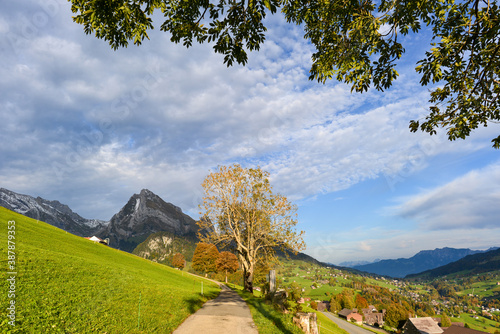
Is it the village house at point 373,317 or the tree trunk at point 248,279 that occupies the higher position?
the tree trunk at point 248,279

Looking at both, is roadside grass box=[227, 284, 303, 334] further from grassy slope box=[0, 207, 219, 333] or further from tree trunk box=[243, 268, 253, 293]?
tree trunk box=[243, 268, 253, 293]

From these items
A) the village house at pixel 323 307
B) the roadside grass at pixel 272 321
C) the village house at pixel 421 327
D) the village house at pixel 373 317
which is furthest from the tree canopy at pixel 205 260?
the village house at pixel 323 307

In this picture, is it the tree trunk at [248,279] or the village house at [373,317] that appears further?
the village house at [373,317]

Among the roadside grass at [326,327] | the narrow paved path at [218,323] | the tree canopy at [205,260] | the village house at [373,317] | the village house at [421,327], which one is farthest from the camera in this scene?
the village house at [373,317]

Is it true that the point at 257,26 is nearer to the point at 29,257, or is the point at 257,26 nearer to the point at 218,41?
the point at 218,41

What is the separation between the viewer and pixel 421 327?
86.9 meters

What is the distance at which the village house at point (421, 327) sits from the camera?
8550 centimetres

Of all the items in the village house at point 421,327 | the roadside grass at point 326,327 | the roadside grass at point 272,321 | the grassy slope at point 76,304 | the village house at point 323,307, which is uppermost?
the grassy slope at point 76,304

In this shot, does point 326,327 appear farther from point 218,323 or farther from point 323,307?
point 323,307

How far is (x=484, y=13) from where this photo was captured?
667 centimetres

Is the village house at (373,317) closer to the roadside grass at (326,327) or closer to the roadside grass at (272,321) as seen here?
the roadside grass at (326,327)

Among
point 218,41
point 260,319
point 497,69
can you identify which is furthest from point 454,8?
point 260,319

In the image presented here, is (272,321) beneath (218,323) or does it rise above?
beneath

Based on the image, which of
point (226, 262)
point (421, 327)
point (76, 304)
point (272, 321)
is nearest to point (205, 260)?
point (226, 262)
